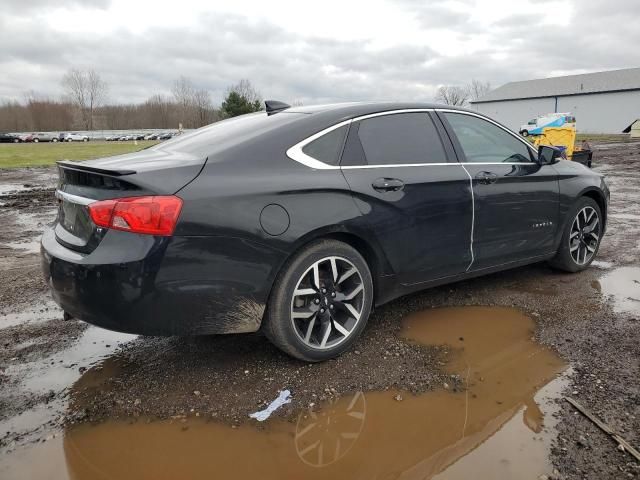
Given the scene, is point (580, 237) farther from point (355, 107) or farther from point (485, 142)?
point (355, 107)

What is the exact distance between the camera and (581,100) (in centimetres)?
7150

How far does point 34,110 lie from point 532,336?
110717mm

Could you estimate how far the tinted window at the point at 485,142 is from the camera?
405 centimetres

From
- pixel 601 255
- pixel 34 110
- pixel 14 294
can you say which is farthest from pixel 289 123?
pixel 34 110

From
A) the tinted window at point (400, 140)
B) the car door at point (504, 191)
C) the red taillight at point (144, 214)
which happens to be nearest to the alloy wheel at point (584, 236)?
the car door at point (504, 191)

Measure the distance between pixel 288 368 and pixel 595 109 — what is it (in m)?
79.5

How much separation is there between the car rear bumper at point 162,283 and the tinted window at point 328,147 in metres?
0.77

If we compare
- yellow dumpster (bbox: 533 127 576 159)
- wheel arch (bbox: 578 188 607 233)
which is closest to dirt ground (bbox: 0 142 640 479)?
wheel arch (bbox: 578 188 607 233)

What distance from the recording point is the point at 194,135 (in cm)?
378

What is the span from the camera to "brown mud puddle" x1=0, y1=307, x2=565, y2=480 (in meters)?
2.29

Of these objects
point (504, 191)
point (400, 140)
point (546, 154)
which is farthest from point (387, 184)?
point (546, 154)

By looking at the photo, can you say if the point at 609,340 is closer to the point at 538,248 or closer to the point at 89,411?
the point at 538,248

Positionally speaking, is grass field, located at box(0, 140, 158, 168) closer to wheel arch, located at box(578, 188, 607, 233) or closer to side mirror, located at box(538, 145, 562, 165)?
side mirror, located at box(538, 145, 562, 165)

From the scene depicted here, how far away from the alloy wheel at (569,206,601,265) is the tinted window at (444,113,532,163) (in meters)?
0.96
